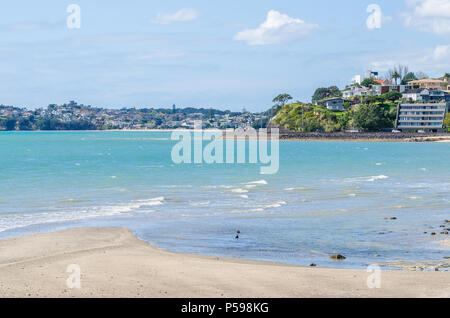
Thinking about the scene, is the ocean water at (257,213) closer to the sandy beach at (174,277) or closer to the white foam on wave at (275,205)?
the white foam on wave at (275,205)

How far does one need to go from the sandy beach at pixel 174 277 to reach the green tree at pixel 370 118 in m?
177

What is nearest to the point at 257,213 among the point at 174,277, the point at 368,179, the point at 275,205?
the point at 275,205

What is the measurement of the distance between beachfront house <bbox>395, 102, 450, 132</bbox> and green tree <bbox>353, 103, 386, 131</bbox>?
5319 mm

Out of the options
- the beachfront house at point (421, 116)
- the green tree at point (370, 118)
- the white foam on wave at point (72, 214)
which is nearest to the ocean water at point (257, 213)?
the white foam on wave at point (72, 214)

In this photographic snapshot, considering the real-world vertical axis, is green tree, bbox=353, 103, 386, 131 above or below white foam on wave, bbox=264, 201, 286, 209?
above

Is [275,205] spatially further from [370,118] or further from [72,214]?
[370,118]

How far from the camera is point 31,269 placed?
15.7m

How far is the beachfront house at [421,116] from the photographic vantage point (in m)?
182

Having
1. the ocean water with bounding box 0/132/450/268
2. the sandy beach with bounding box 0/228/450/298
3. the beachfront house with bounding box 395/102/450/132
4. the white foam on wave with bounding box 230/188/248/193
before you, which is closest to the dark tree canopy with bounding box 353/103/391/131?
the beachfront house with bounding box 395/102/450/132

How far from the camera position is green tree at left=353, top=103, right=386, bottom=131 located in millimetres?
188875

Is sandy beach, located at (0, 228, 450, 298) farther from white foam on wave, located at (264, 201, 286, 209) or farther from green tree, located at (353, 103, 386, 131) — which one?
green tree, located at (353, 103, 386, 131)

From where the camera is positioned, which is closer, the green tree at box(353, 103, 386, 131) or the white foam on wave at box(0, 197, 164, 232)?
the white foam on wave at box(0, 197, 164, 232)
